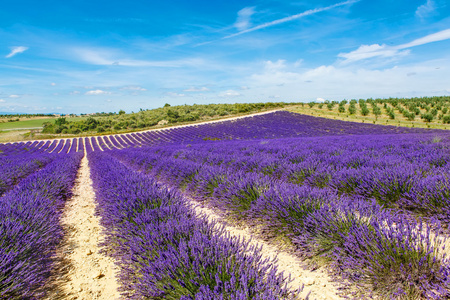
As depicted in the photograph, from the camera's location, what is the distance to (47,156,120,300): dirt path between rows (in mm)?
2105

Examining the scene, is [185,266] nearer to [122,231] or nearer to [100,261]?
[122,231]

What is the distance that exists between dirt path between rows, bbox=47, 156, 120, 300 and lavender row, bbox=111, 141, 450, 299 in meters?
1.88

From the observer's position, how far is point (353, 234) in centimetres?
208

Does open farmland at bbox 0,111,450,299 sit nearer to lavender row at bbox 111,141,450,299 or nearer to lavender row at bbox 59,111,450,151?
lavender row at bbox 111,141,450,299

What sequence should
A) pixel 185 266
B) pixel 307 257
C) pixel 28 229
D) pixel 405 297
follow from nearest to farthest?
pixel 405 297 < pixel 185 266 < pixel 307 257 < pixel 28 229

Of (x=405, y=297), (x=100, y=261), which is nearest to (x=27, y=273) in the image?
(x=100, y=261)

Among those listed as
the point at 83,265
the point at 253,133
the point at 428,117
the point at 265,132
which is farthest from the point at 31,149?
the point at 428,117

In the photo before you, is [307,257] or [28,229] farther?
[28,229]

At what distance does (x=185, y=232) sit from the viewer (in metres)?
2.19

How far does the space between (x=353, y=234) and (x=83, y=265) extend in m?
2.94

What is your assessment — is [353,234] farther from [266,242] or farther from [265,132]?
[265,132]

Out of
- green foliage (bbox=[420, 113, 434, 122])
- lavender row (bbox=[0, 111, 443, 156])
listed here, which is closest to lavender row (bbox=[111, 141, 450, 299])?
lavender row (bbox=[0, 111, 443, 156])

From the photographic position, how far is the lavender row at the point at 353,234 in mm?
1601

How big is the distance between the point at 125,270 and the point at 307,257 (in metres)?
1.85
